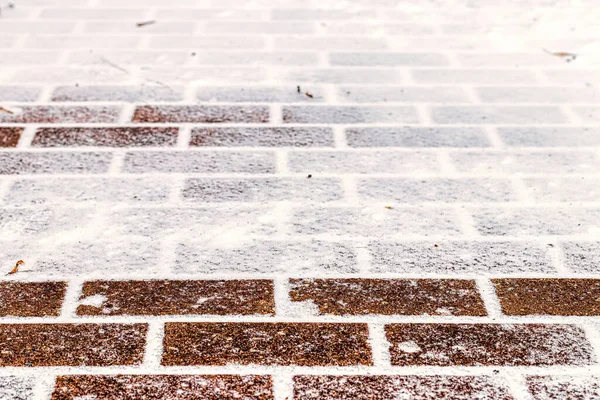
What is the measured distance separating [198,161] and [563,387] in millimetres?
1256

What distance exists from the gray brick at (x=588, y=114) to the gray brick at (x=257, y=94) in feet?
2.83

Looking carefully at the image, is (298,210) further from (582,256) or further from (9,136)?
(9,136)

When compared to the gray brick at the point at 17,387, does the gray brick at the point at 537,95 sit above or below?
above

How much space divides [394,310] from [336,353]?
19 cm

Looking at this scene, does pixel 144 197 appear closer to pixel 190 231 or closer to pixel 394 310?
pixel 190 231

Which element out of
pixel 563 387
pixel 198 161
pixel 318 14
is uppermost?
pixel 318 14

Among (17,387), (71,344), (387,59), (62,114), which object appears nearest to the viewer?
(17,387)

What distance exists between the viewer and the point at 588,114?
Result: 2.84 meters

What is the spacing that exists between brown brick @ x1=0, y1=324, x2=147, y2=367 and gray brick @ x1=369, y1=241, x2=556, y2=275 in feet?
1.90

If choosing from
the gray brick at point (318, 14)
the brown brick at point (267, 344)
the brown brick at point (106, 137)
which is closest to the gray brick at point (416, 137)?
the brown brick at point (106, 137)

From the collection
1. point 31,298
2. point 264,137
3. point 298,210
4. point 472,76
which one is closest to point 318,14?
point 472,76

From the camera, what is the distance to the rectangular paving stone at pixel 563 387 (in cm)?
155

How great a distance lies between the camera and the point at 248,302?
5.93 ft

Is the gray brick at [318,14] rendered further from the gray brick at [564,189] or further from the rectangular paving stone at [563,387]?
the rectangular paving stone at [563,387]
